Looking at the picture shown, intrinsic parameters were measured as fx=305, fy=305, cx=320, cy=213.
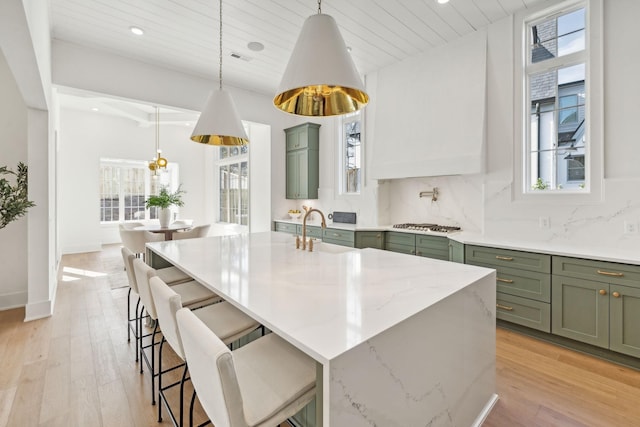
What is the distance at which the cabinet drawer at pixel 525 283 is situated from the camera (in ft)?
8.77

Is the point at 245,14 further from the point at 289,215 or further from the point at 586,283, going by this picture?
the point at 586,283

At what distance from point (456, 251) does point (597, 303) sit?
1204 millimetres

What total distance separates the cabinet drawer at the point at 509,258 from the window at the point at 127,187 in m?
8.13

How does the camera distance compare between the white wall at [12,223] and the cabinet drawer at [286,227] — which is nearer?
the white wall at [12,223]

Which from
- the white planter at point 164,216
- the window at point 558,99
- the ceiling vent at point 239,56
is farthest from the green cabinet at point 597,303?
the white planter at point 164,216

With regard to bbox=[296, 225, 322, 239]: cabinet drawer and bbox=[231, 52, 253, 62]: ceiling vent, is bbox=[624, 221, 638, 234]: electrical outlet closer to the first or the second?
bbox=[296, 225, 322, 239]: cabinet drawer

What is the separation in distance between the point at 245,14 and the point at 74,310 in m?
3.77

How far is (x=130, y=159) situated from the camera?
8.05 m

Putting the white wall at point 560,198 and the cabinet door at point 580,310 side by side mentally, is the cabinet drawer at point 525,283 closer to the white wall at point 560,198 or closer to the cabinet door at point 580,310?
the cabinet door at point 580,310

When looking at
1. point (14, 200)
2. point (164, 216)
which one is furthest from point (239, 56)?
point (164, 216)

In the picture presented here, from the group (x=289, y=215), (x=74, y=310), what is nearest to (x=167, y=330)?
(x=74, y=310)

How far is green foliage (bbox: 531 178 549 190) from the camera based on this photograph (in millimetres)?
3094

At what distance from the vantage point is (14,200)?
2943 mm

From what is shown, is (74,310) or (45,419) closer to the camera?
(45,419)
